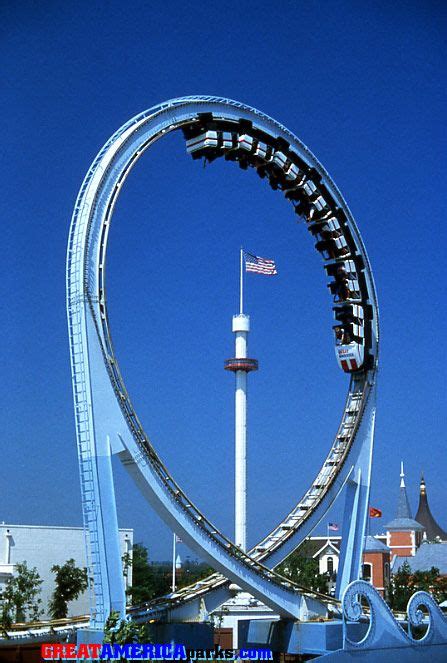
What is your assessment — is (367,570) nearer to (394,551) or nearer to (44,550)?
(394,551)

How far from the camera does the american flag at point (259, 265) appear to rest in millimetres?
46719

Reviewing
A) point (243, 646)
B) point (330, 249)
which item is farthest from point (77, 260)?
point (243, 646)

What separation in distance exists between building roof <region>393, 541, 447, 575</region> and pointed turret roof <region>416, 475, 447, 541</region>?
177 ft

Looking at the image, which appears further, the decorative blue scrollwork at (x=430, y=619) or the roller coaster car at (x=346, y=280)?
the roller coaster car at (x=346, y=280)

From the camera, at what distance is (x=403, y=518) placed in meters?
99.1

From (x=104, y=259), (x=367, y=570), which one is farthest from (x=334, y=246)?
(x=367, y=570)

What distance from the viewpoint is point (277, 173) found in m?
39.7

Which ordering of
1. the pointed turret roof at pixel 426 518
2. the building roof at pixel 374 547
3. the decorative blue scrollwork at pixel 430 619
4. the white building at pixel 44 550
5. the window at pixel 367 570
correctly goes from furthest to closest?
the pointed turret roof at pixel 426 518, the building roof at pixel 374 547, the window at pixel 367 570, the white building at pixel 44 550, the decorative blue scrollwork at pixel 430 619

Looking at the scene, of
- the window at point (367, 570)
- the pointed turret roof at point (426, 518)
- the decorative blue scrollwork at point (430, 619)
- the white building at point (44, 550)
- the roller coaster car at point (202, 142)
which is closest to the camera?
the decorative blue scrollwork at point (430, 619)

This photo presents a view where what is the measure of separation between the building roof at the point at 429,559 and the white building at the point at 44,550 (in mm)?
37642

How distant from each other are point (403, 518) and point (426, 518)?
43.0 metres

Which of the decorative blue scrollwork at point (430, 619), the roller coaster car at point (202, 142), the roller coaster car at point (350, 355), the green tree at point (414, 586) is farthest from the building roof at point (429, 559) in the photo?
the roller coaster car at point (202, 142)

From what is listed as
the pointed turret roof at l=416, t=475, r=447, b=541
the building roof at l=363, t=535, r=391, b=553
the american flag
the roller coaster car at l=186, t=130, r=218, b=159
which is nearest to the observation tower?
the american flag

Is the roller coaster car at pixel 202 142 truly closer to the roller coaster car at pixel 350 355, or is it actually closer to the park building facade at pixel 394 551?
the roller coaster car at pixel 350 355
